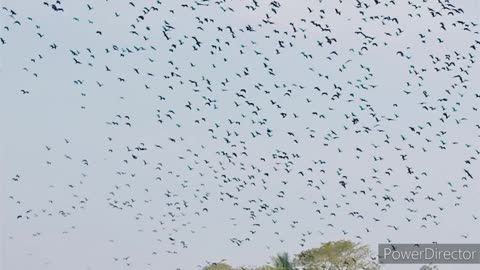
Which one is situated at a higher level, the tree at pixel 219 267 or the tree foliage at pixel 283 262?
the tree foliage at pixel 283 262

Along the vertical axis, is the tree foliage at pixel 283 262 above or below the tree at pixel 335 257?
above

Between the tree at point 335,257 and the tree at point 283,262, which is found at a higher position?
the tree at point 283,262

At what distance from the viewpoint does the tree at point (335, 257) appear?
229ft

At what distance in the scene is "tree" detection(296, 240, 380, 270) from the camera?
229ft

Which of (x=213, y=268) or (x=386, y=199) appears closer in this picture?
(x=386, y=199)

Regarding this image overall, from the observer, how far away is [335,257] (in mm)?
71500

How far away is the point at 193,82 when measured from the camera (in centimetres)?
3061

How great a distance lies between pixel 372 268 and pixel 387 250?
2410 centimetres

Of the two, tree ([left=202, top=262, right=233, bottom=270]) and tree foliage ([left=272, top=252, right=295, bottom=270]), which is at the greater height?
tree foliage ([left=272, top=252, right=295, bottom=270])

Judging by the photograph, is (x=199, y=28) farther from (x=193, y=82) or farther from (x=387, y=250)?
(x=387, y=250)

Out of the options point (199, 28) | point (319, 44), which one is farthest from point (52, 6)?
point (319, 44)

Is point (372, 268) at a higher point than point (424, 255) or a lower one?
lower

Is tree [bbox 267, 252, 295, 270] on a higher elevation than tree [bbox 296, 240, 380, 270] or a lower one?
higher

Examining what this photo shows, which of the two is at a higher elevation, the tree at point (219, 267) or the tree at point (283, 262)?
the tree at point (283, 262)
